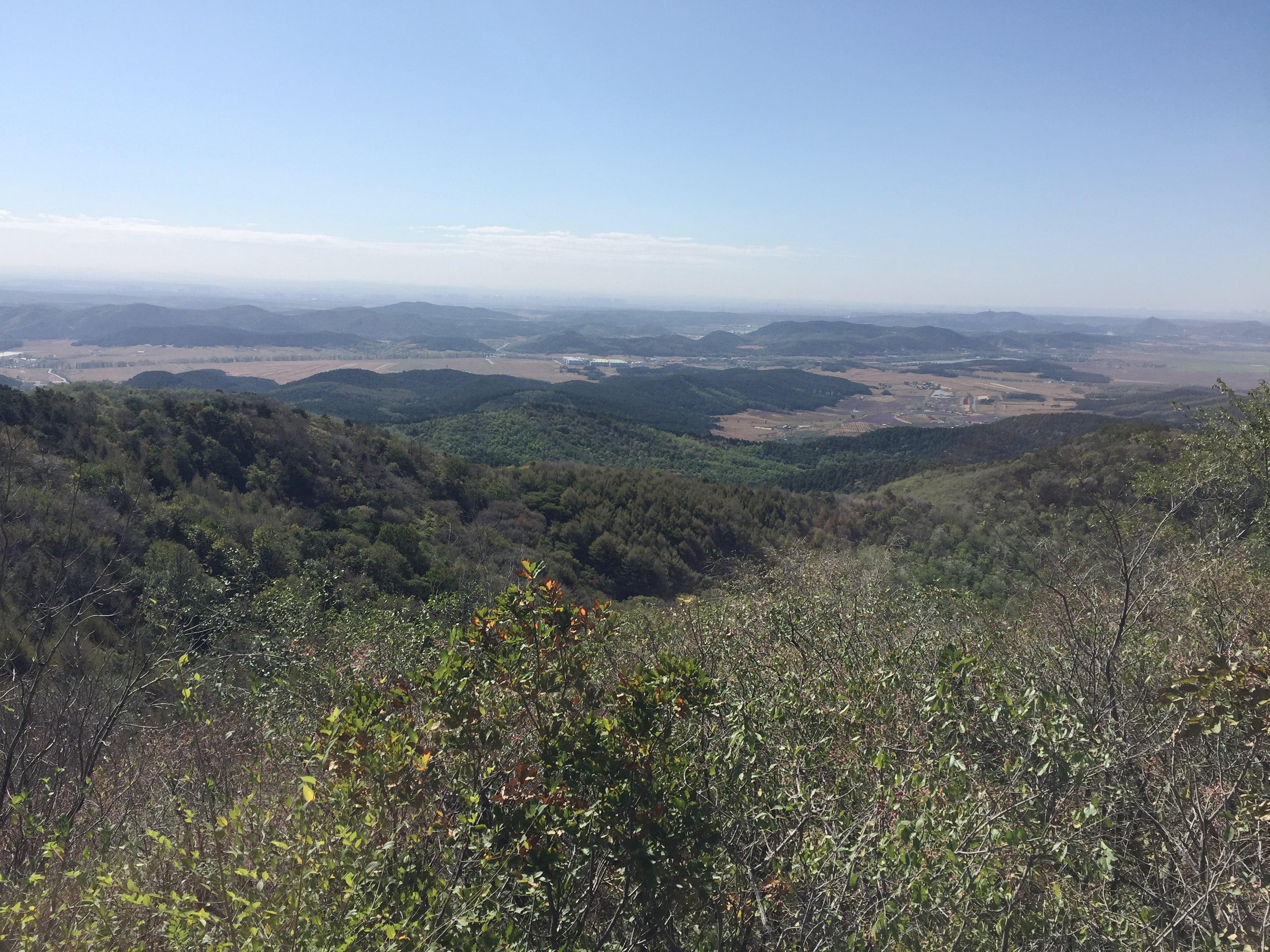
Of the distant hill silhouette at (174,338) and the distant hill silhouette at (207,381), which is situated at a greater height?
the distant hill silhouette at (174,338)

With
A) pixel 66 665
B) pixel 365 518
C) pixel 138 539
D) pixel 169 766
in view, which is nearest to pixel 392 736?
pixel 169 766

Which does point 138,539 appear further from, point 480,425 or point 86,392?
point 480,425

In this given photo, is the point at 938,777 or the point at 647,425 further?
the point at 647,425

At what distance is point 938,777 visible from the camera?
4750 millimetres

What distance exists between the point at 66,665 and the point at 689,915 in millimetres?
11071

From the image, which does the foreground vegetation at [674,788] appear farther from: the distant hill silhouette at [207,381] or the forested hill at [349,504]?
the distant hill silhouette at [207,381]

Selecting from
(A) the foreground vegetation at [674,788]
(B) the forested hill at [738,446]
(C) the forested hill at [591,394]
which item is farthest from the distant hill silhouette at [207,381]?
(A) the foreground vegetation at [674,788]

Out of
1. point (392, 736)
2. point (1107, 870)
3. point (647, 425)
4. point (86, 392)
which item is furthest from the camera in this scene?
point (647, 425)

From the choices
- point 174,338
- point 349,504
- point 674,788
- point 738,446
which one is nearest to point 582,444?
point 738,446

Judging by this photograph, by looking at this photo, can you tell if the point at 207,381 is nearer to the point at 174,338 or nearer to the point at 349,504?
the point at 174,338

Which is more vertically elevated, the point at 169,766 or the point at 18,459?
the point at 18,459

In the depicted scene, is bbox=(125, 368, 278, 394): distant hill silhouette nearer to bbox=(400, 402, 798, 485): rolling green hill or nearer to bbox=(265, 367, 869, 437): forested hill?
bbox=(265, 367, 869, 437): forested hill

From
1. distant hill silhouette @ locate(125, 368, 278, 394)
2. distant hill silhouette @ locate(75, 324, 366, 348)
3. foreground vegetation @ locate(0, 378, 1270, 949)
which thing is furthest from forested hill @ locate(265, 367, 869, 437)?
distant hill silhouette @ locate(75, 324, 366, 348)

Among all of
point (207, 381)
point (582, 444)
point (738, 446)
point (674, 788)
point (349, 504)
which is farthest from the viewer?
point (207, 381)
